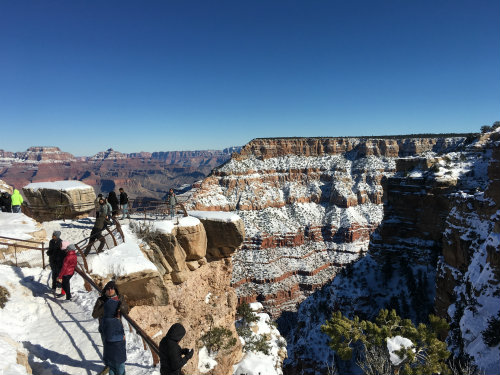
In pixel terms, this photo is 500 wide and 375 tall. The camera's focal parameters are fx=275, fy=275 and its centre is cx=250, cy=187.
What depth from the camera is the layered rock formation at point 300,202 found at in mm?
63238

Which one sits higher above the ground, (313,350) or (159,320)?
(159,320)

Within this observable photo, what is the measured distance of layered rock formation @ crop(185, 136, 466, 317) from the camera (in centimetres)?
6324

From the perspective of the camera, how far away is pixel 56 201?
1633cm

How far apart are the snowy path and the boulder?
7.80 metres

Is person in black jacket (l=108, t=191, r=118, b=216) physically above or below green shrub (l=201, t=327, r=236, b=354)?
above

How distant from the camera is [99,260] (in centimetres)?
970

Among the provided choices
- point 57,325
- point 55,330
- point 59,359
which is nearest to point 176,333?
point 59,359

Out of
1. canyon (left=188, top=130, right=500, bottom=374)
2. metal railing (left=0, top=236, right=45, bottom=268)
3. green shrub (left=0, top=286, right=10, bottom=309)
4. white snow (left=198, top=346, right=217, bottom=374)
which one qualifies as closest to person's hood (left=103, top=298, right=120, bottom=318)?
green shrub (left=0, top=286, right=10, bottom=309)

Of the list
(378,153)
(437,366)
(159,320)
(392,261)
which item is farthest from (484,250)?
(378,153)

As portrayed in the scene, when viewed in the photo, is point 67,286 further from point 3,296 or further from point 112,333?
point 112,333

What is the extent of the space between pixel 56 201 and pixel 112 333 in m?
13.9

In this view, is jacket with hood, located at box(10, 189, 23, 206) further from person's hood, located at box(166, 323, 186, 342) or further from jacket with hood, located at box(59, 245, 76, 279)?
person's hood, located at box(166, 323, 186, 342)

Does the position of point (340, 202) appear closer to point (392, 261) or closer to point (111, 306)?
point (392, 261)

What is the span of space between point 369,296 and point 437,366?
28.4 meters
